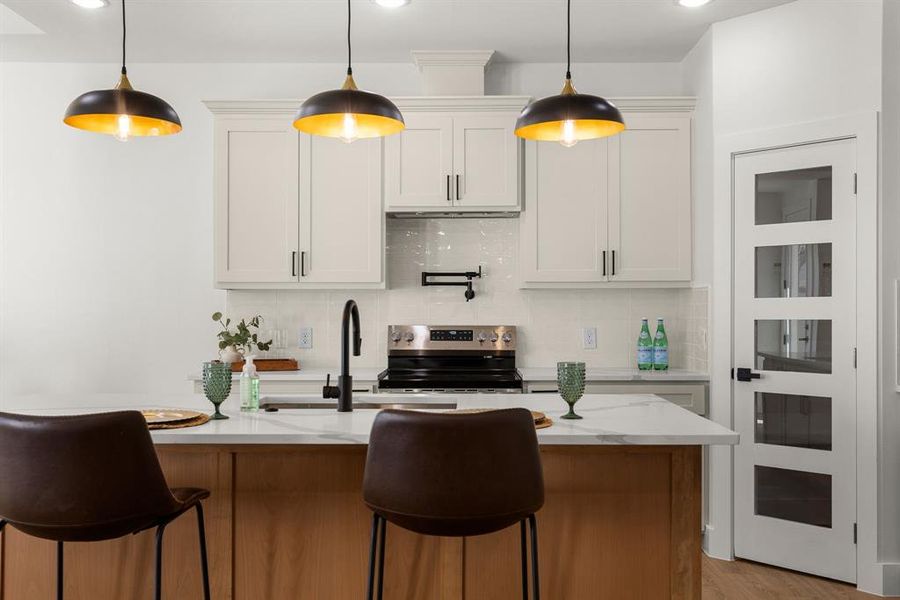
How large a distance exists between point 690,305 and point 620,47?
Result: 1.54 m

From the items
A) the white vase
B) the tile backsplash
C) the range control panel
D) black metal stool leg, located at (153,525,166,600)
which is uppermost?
the tile backsplash

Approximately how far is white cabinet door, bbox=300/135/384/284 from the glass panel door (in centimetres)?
193

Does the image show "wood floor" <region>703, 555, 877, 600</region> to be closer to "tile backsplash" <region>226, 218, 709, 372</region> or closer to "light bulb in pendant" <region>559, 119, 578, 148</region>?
"tile backsplash" <region>226, 218, 709, 372</region>

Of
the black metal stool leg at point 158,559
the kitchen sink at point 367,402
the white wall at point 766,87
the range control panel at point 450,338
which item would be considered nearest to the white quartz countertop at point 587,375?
the white wall at point 766,87

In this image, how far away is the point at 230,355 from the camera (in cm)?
396

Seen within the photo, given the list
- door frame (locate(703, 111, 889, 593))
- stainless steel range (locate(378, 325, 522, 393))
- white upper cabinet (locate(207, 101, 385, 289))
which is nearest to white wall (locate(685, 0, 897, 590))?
door frame (locate(703, 111, 889, 593))

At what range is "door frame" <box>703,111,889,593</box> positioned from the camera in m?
3.09

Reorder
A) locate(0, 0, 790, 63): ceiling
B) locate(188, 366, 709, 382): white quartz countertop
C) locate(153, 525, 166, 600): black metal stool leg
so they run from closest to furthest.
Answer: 1. locate(153, 525, 166, 600): black metal stool leg
2. locate(0, 0, 790, 63): ceiling
3. locate(188, 366, 709, 382): white quartz countertop

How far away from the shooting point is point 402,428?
172 cm

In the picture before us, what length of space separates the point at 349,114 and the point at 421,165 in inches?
64.9

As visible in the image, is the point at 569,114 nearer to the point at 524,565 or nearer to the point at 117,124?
the point at 524,565

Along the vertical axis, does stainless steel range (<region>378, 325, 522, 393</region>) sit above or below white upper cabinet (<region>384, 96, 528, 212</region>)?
below

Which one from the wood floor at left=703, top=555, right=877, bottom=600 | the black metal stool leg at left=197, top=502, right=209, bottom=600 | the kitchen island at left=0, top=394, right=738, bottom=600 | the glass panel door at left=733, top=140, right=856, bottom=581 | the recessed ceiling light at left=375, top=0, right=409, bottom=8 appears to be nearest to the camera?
the black metal stool leg at left=197, top=502, right=209, bottom=600

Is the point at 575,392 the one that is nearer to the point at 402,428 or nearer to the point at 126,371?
the point at 402,428
